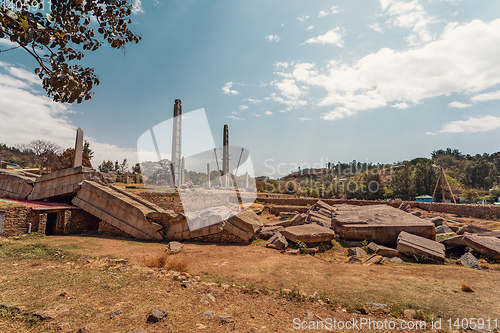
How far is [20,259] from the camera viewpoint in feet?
20.7

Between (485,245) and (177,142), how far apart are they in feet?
60.6

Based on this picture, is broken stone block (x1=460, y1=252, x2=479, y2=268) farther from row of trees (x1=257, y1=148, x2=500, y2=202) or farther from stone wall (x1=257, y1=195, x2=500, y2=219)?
row of trees (x1=257, y1=148, x2=500, y2=202)

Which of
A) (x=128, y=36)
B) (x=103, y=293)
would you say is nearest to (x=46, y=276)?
(x=103, y=293)

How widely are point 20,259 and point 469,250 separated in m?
13.4

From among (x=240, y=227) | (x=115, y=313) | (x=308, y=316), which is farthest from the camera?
(x=240, y=227)

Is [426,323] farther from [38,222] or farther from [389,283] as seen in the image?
[38,222]

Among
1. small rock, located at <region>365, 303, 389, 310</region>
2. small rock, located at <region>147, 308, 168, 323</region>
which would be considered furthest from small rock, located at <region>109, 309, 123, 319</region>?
small rock, located at <region>365, 303, 389, 310</region>

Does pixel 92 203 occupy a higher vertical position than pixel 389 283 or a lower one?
higher

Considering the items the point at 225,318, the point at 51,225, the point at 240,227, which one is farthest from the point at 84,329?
the point at 51,225

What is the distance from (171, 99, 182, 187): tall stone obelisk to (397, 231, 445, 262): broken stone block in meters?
15.2

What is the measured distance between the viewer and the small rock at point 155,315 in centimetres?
334

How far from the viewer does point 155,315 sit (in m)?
3.36

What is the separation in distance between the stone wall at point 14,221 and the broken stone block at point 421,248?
544 inches

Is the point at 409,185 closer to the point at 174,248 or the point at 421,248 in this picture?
the point at 421,248
